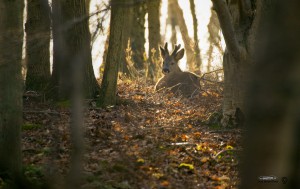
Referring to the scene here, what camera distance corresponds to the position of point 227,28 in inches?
358

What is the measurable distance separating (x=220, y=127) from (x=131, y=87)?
4.21 meters

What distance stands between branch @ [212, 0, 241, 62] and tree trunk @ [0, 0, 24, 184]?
11.3ft

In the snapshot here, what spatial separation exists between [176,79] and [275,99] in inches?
485

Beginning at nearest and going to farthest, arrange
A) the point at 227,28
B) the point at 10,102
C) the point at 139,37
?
the point at 10,102 < the point at 227,28 < the point at 139,37

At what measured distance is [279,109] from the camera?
153 inches

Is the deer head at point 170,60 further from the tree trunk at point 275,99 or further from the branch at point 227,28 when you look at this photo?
the tree trunk at point 275,99

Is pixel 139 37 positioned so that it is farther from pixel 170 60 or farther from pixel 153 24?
pixel 170 60

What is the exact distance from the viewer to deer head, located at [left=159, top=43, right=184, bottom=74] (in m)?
17.4

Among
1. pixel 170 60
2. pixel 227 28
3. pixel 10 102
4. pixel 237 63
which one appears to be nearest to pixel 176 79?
pixel 170 60

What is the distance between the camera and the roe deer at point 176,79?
14.8 meters

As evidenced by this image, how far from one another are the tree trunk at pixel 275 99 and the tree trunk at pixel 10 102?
10.2 ft

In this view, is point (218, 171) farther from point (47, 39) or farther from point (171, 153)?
point (47, 39)

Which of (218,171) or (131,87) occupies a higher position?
(131,87)

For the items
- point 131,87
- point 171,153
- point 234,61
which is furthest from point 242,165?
point 131,87
